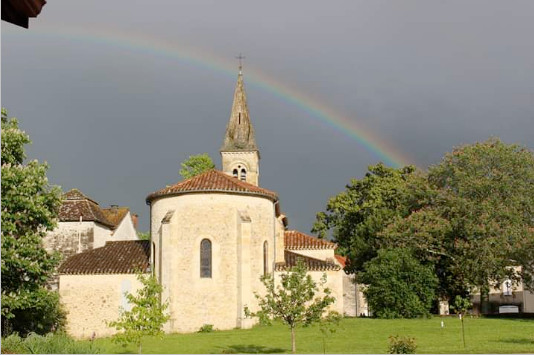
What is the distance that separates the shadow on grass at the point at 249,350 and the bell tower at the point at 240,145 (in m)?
39.8

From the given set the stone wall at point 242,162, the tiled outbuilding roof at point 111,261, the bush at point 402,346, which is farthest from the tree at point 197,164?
the bush at point 402,346

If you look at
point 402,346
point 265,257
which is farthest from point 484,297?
point 402,346

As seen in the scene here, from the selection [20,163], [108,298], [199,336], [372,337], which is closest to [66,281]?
[108,298]

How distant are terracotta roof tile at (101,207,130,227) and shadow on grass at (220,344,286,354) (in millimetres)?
30333

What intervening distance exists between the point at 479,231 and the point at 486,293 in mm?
5920

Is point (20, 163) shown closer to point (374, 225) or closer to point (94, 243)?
point (94, 243)

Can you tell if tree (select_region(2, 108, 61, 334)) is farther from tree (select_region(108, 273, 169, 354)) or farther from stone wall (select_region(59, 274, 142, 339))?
stone wall (select_region(59, 274, 142, 339))

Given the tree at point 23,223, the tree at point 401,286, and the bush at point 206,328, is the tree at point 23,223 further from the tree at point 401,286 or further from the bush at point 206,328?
the tree at point 401,286

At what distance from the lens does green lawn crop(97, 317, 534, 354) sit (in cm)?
2397

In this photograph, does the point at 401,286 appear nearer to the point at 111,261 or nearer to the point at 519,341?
the point at 519,341

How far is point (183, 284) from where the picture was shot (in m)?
36.6

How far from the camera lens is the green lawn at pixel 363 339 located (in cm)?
2397

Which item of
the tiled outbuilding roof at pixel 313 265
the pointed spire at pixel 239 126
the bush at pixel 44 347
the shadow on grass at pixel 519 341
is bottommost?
the shadow on grass at pixel 519 341

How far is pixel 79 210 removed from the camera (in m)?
51.5
